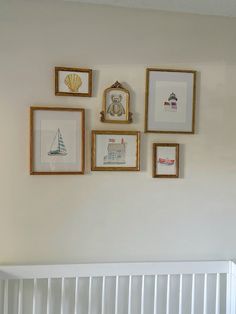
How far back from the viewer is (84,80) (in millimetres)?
1757

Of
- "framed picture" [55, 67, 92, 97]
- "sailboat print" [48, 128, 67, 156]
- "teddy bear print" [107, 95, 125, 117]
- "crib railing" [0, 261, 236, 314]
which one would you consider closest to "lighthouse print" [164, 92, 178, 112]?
"teddy bear print" [107, 95, 125, 117]

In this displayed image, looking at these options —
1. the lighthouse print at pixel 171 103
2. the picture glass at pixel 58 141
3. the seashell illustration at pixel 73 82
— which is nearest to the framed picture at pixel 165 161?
the lighthouse print at pixel 171 103

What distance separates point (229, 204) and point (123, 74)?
39.2 inches

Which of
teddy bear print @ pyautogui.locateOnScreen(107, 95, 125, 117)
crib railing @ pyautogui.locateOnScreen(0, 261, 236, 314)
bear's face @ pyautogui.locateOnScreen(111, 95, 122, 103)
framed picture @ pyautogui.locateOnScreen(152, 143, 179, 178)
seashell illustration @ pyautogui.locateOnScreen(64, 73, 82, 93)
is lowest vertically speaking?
crib railing @ pyautogui.locateOnScreen(0, 261, 236, 314)

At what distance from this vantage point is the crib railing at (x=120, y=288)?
1.71m

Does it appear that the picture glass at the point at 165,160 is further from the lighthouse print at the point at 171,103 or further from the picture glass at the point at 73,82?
the picture glass at the point at 73,82

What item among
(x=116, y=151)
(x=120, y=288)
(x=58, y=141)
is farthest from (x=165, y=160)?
(x=120, y=288)

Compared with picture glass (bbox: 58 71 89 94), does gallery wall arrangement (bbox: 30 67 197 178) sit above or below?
below

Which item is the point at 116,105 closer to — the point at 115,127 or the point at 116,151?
the point at 115,127

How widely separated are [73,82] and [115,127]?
0.34 meters

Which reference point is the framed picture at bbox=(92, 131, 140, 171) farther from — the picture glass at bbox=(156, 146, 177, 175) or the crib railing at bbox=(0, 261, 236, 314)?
the crib railing at bbox=(0, 261, 236, 314)

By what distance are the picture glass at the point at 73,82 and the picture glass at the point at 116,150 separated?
0.28 m

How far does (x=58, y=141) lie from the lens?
175cm

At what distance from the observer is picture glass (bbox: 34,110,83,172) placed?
1.73m
